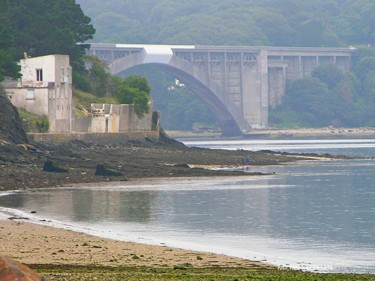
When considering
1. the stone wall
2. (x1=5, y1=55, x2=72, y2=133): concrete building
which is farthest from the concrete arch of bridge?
(x1=5, y1=55, x2=72, y2=133): concrete building

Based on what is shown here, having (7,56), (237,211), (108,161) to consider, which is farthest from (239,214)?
(7,56)

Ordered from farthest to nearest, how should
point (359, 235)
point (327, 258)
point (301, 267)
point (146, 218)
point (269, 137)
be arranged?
point (269, 137), point (146, 218), point (359, 235), point (327, 258), point (301, 267)

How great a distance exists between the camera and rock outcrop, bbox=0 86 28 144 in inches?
2981

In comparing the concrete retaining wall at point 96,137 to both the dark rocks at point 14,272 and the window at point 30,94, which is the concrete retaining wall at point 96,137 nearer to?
the window at point 30,94

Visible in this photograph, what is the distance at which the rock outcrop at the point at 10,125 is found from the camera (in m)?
75.7

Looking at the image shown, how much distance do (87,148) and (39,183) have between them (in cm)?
2387

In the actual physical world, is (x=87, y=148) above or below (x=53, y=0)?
below

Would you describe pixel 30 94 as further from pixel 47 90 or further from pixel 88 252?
pixel 88 252

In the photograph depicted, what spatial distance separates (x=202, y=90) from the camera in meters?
180

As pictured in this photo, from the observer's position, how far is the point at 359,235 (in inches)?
1752

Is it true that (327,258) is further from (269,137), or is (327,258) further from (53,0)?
(269,137)

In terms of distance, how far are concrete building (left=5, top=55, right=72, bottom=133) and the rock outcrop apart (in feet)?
40.6

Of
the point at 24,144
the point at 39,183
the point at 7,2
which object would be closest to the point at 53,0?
the point at 7,2

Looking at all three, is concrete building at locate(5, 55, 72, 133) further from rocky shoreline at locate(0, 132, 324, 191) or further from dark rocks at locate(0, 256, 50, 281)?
dark rocks at locate(0, 256, 50, 281)
